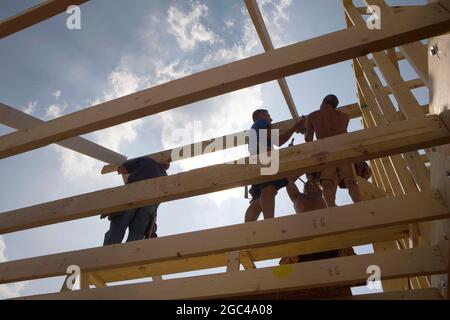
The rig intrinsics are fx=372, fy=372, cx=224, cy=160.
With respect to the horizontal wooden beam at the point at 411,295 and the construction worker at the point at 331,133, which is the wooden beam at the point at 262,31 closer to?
the construction worker at the point at 331,133

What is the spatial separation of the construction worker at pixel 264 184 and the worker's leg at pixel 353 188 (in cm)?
63

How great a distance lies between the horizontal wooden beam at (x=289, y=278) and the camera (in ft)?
5.97

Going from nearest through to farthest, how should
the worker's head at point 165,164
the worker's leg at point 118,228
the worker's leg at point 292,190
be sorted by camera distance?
the worker's leg at point 118,228, the worker's leg at point 292,190, the worker's head at point 165,164

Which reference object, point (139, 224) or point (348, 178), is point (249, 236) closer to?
point (348, 178)

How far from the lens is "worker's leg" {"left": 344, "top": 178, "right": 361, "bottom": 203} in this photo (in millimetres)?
3742

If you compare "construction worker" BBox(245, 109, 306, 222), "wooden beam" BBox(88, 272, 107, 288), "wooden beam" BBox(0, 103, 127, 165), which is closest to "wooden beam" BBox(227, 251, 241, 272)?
"construction worker" BBox(245, 109, 306, 222)

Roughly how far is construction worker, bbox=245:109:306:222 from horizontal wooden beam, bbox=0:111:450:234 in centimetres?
151

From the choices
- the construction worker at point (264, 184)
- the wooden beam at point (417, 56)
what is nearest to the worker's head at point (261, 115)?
the construction worker at point (264, 184)

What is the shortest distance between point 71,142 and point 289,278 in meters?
2.99

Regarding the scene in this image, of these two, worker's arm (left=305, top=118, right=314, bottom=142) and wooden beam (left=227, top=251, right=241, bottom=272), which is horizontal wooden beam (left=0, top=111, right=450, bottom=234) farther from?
worker's arm (left=305, top=118, right=314, bottom=142)

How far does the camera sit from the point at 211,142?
4.95 metres

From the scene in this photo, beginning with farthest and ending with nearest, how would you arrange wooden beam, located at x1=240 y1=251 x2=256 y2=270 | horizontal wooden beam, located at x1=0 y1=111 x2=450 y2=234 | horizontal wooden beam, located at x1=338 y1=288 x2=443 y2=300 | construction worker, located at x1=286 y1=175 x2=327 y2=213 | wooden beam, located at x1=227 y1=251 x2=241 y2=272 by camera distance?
construction worker, located at x1=286 y1=175 x2=327 y2=213
wooden beam, located at x1=240 y1=251 x2=256 y2=270
wooden beam, located at x1=227 y1=251 x2=241 y2=272
horizontal wooden beam, located at x1=338 y1=288 x2=443 y2=300
horizontal wooden beam, located at x1=0 y1=111 x2=450 y2=234

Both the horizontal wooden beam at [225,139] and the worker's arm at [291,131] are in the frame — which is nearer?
the worker's arm at [291,131]

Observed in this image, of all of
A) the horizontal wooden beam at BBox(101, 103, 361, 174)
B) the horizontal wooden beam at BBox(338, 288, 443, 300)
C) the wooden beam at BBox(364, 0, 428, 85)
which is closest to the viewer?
the horizontal wooden beam at BBox(338, 288, 443, 300)
